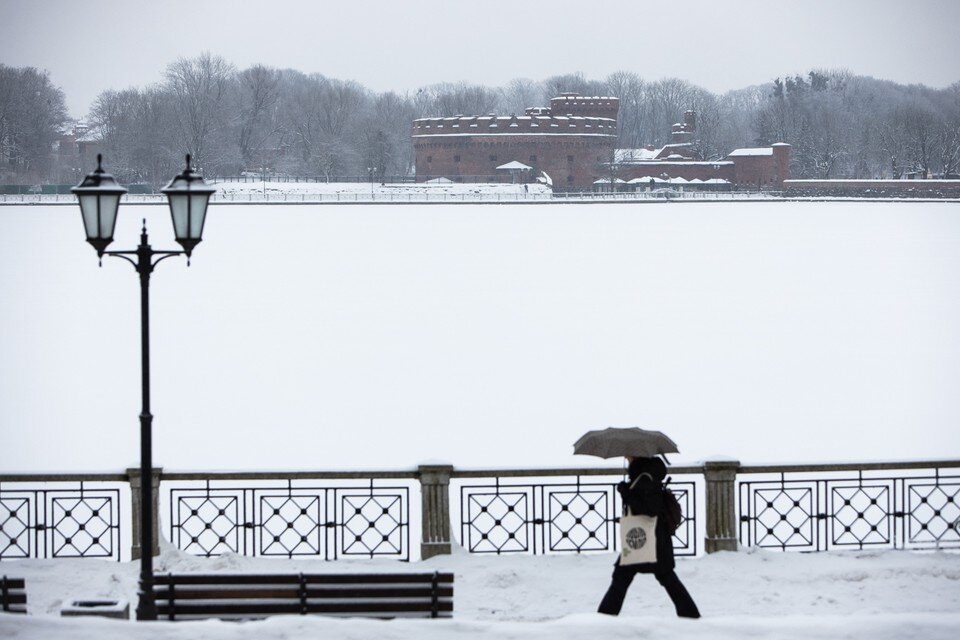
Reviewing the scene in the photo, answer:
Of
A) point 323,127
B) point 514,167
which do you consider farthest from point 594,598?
point 323,127

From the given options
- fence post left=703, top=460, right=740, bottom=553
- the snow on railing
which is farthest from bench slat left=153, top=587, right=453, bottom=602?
the snow on railing

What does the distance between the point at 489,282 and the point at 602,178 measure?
40.1 m

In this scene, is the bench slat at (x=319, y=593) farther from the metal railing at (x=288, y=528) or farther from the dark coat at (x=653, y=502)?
the metal railing at (x=288, y=528)

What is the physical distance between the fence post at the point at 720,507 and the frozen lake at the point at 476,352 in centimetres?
275

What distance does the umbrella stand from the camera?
5.36 m

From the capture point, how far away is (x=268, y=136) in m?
70.1

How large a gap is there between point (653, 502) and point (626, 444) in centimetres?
27

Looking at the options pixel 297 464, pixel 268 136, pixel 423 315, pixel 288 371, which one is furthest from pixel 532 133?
pixel 297 464

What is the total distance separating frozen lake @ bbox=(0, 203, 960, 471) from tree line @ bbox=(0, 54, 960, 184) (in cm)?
3485

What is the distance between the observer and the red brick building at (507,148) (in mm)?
59344

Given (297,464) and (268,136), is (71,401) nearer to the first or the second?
(297,464)

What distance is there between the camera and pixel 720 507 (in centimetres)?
660

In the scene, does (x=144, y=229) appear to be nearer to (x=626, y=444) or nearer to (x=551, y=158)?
(x=626, y=444)

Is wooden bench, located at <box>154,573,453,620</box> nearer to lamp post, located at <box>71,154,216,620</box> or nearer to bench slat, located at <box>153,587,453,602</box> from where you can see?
bench slat, located at <box>153,587,453,602</box>
